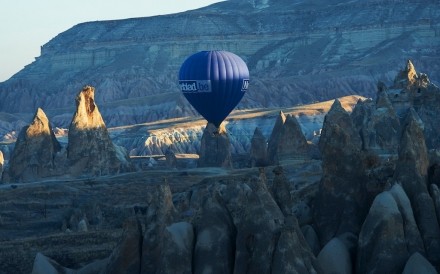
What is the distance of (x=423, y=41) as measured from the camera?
186 m

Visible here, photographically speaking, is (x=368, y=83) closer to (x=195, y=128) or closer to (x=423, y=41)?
(x=423, y=41)

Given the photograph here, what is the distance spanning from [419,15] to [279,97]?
41.9m

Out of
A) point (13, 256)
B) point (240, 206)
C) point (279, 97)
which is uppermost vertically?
point (240, 206)

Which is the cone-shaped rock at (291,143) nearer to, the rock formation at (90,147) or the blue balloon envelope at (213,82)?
the blue balloon envelope at (213,82)

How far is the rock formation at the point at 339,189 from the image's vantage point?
24.6 m

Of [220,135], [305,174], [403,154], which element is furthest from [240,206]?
[220,135]

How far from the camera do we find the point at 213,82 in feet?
219

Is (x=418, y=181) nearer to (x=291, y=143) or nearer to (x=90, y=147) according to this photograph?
(x=90, y=147)

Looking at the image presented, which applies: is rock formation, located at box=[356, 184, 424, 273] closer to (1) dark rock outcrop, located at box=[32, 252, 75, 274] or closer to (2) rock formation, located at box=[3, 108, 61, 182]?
(1) dark rock outcrop, located at box=[32, 252, 75, 274]

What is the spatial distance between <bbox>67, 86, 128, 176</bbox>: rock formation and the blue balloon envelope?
5973 millimetres

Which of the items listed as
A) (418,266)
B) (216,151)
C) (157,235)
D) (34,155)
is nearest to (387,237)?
(418,266)

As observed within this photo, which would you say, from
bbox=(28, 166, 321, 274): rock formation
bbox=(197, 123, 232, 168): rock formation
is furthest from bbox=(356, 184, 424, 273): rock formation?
bbox=(197, 123, 232, 168): rock formation

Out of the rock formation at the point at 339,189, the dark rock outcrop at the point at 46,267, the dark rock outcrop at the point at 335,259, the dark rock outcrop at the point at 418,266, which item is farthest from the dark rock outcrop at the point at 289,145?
the dark rock outcrop at the point at 418,266

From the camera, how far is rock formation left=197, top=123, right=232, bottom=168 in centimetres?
7669
